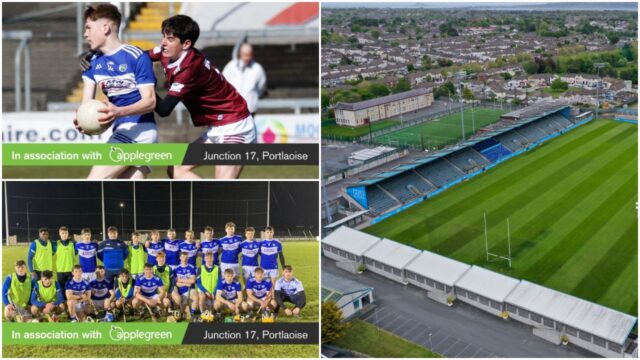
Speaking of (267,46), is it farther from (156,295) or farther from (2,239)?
(2,239)

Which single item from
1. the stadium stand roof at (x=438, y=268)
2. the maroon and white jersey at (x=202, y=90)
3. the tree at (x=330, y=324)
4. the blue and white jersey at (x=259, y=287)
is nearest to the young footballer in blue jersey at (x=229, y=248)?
the blue and white jersey at (x=259, y=287)

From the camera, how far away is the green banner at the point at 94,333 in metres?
8.99

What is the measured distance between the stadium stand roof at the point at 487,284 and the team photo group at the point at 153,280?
19.0ft

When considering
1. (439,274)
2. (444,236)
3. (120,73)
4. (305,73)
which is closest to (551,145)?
(444,236)

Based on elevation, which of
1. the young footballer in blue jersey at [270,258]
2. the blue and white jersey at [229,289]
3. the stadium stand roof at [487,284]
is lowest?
the stadium stand roof at [487,284]

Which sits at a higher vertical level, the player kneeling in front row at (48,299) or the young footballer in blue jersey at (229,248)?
the young footballer in blue jersey at (229,248)

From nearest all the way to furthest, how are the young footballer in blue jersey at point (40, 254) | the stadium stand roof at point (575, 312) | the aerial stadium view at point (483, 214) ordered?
the young footballer in blue jersey at point (40, 254), the stadium stand roof at point (575, 312), the aerial stadium view at point (483, 214)

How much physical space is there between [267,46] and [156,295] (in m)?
3.87

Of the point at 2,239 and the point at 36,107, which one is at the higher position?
the point at 36,107

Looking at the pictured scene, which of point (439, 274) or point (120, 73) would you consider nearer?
point (120, 73)

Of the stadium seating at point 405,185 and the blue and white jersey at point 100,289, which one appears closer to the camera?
the blue and white jersey at point 100,289

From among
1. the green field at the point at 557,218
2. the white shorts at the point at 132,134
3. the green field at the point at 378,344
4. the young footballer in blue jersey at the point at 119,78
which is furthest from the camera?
the green field at the point at 557,218

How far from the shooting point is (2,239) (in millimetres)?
9094

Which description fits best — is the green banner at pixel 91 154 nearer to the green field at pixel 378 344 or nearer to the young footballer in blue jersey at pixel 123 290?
the young footballer in blue jersey at pixel 123 290
